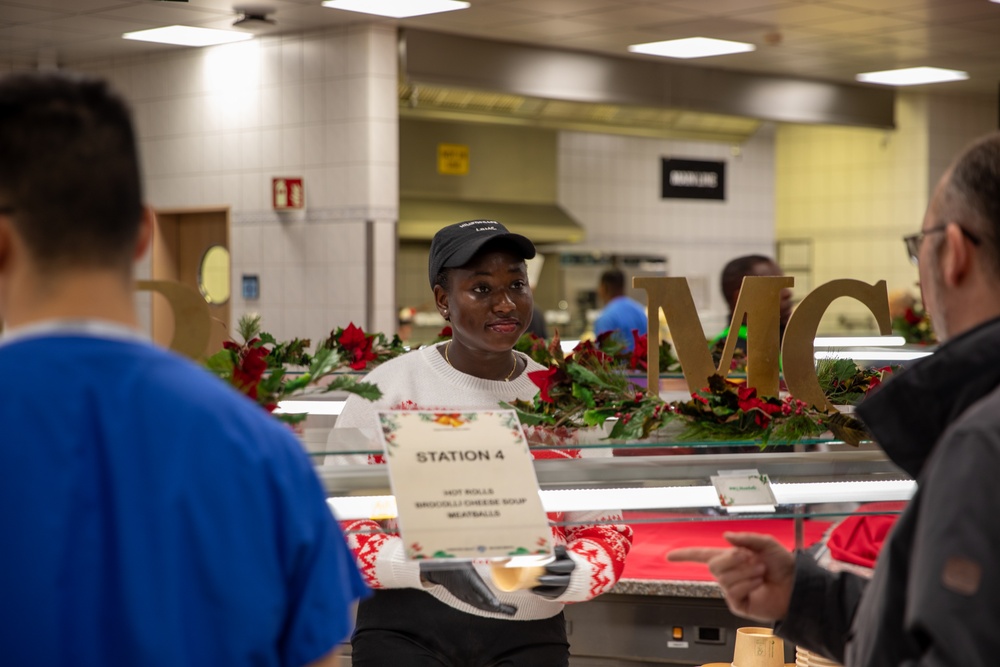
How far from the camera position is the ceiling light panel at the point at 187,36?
886 centimetres

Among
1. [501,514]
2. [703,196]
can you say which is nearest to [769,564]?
[501,514]

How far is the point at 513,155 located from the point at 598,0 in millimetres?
2973

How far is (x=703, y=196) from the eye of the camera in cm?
1221

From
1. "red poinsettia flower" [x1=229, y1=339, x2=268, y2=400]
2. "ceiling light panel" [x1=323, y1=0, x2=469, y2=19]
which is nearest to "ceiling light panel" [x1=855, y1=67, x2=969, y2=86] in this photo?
"ceiling light panel" [x1=323, y1=0, x2=469, y2=19]

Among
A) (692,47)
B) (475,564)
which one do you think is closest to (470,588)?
(475,564)

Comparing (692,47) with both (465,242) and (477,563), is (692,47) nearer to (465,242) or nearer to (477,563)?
(465,242)

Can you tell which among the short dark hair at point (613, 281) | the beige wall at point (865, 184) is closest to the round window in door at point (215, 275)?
the short dark hair at point (613, 281)

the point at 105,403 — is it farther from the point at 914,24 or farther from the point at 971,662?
the point at 914,24

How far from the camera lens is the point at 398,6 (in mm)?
8047

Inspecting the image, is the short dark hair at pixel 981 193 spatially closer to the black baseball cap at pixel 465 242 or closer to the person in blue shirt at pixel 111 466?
the person in blue shirt at pixel 111 466

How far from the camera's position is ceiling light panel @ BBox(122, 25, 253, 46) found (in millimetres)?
8859

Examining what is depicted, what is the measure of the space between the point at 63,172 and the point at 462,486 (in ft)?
2.55

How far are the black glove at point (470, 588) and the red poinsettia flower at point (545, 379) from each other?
1.22ft

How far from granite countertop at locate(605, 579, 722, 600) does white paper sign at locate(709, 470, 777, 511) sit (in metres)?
1.35
